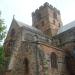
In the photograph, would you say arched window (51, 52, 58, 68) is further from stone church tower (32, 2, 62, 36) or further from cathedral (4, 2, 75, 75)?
stone church tower (32, 2, 62, 36)

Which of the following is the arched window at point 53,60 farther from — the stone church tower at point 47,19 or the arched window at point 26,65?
the stone church tower at point 47,19

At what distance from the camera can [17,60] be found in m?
24.8

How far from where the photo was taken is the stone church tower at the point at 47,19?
35844 mm

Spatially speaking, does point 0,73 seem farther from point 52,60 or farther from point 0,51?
point 0,51

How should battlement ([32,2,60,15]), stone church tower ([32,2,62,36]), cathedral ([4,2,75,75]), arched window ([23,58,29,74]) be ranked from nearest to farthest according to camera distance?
cathedral ([4,2,75,75]) → arched window ([23,58,29,74]) → stone church tower ([32,2,62,36]) → battlement ([32,2,60,15])

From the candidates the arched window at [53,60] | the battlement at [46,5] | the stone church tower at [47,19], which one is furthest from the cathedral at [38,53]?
the battlement at [46,5]

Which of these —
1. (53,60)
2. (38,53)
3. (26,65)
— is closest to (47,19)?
(53,60)

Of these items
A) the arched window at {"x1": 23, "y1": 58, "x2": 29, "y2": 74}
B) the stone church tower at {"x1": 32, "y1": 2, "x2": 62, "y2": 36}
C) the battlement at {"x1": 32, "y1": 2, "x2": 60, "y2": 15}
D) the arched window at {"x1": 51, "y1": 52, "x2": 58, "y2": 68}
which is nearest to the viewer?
the arched window at {"x1": 23, "y1": 58, "x2": 29, "y2": 74}

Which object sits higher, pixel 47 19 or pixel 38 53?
pixel 47 19

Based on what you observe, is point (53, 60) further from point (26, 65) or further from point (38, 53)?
point (26, 65)

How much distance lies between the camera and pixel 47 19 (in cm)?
3638

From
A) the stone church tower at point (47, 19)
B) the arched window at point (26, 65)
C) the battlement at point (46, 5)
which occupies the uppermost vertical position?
the battlement at point (46, 5)

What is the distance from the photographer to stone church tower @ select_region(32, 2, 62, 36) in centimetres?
3584

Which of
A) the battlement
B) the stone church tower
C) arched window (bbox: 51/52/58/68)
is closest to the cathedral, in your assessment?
arched window (bbox: 51/52/58/68)
